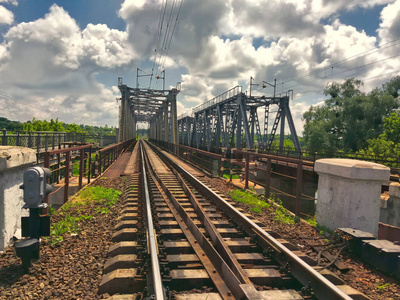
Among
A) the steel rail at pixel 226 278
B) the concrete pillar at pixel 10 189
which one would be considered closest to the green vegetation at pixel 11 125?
the concrete pillar at pixel 10 189

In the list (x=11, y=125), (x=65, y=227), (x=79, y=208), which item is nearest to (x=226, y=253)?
(x=65, y=227)

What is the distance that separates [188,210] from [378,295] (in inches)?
162

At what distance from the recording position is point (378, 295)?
323cm

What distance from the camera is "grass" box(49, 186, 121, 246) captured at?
4844mm

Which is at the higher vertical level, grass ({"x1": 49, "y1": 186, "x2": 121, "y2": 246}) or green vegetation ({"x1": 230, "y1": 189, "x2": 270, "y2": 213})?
grass ({"x1": 49, "y1": 186, "x2": 121, "y2": 246})

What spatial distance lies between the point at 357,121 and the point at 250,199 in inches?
1396

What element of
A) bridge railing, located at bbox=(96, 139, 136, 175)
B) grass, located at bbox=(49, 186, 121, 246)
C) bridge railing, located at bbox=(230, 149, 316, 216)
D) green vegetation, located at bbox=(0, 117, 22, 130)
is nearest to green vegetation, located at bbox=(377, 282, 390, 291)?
bridge railing, located at bbox=(230, 149, 316, 216)

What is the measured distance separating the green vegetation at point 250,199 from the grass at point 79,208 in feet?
11.9

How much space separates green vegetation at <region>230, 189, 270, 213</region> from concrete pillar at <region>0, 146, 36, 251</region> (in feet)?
16.8

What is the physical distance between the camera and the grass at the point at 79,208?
484 centimetres

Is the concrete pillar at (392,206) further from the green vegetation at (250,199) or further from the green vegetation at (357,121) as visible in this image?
the green vegetation at (357,121)

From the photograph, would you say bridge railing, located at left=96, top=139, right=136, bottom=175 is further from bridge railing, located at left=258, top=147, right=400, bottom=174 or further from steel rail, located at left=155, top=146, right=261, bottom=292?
bridge railing, located at left=258, top=147, right=400, bottom=174

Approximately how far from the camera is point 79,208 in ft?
21.2

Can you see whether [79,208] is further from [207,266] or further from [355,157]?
[355,157]
